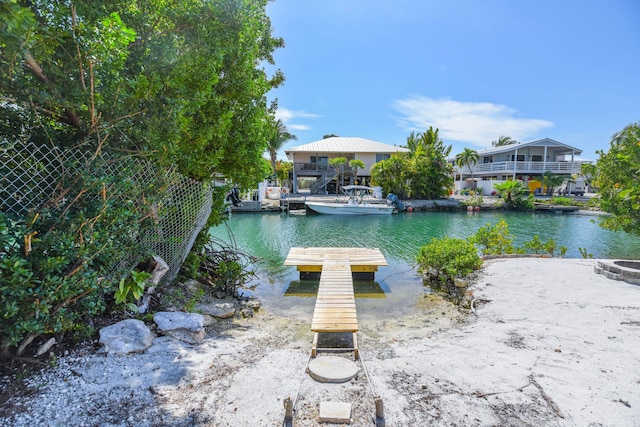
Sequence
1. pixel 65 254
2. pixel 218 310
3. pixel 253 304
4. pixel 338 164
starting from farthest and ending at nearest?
pixel 338 164 < pixel 253 304 < pixel 218 310 < pixel 65 254

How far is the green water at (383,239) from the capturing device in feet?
28.9

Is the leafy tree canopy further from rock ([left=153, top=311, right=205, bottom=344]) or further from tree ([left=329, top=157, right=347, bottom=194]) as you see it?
tree ([left=329, top=157, right=347, bottom=194])

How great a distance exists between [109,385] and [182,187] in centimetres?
338

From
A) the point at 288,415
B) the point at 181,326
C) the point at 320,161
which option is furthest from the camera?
the point at 320,161

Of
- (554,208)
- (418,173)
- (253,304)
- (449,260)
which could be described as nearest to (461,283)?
(449,260)

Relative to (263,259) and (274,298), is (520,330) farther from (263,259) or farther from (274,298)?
(263,259)

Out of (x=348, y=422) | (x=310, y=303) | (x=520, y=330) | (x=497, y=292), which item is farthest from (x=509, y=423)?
(x=310, y=303)

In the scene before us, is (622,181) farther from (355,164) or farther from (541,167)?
(541,167)

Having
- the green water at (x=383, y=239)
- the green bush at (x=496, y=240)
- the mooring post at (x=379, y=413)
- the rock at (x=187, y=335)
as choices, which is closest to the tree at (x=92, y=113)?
the rock at (x=187, y=335)

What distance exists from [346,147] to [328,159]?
296 cm

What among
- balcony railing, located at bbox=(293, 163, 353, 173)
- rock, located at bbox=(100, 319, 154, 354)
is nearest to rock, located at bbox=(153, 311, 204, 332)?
rock, located at bbox=(100, 319, 154, 354)

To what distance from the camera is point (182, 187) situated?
5773mm

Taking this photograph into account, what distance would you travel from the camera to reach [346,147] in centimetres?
4012

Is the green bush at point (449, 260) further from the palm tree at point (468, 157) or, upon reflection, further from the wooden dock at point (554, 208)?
the palm tree at point (468, 157)
